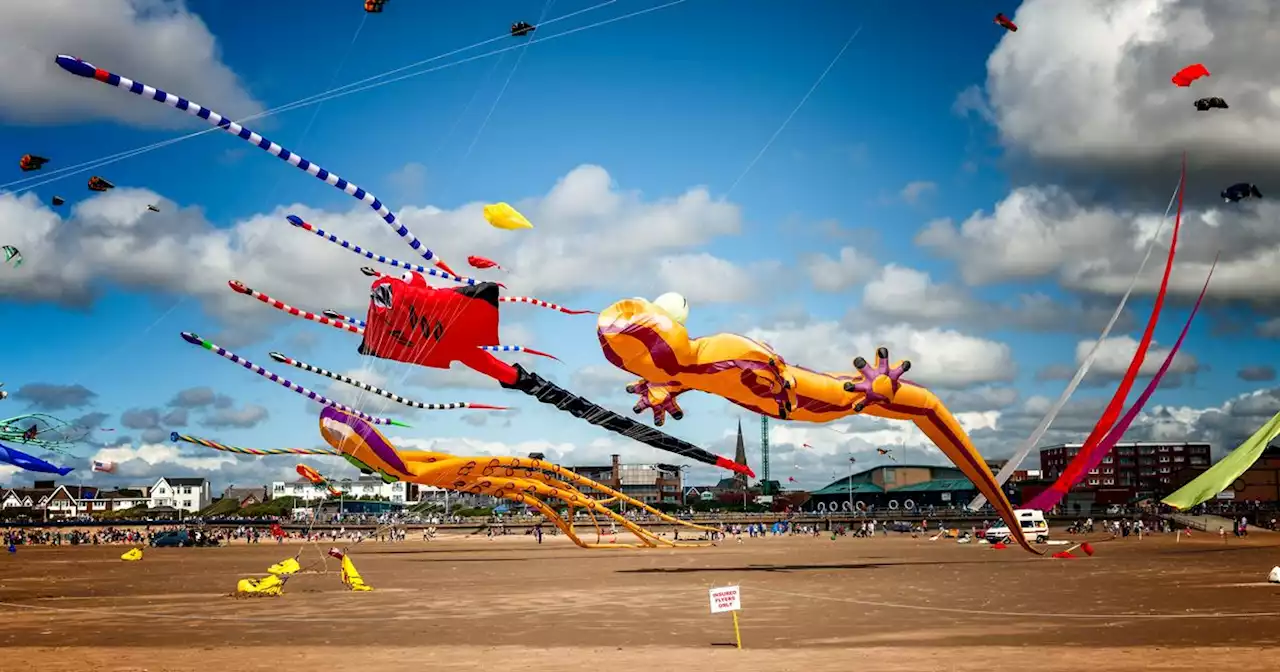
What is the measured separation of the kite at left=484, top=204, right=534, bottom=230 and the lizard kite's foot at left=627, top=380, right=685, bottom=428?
3918 mm

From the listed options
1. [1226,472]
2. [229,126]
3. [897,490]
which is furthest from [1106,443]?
[897,490]

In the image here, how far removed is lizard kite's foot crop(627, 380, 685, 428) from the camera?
61.7 ft

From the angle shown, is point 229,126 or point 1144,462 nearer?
point 229,126

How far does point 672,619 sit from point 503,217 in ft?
28.7

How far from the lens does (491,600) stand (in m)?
25.1

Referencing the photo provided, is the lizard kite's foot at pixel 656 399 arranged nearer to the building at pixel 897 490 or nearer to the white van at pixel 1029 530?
the white van at pixel 1029 530

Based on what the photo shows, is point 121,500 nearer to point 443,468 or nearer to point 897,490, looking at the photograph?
point 897,490

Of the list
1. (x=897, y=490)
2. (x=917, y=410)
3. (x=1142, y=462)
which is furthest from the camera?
(x=1142, y=462)

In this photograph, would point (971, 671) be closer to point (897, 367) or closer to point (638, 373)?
point (638, 373)

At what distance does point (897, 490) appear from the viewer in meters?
144

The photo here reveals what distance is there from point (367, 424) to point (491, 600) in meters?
18.3

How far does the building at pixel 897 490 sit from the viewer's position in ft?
448

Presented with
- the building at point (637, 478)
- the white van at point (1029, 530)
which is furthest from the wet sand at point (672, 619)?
the building at point (637, 478)

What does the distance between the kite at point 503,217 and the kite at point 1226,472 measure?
14.4 metres
